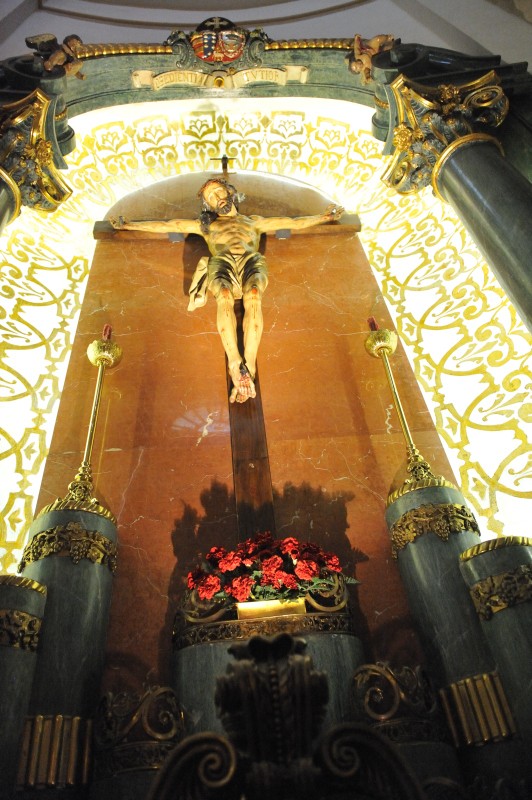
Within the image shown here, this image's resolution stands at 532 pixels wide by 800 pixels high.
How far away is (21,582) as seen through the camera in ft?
8.61

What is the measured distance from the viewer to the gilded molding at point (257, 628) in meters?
2.64

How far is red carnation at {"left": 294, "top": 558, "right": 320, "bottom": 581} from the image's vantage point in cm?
281

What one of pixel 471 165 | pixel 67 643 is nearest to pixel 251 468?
pixel 67 643

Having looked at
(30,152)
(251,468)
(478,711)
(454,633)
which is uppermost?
(30,152)

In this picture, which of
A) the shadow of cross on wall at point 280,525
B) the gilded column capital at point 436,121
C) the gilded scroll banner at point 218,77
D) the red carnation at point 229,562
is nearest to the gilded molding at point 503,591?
the shadow of cross on wall at point 280,525

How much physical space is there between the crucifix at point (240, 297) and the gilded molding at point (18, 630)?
1.32m

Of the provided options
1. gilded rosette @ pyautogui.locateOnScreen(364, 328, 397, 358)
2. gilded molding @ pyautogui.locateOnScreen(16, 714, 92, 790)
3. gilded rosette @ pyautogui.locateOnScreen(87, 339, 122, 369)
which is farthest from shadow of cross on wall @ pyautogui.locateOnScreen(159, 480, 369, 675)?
gilded rosette @ pyautogui.locateOnScreen(87, 339, 122, 369)

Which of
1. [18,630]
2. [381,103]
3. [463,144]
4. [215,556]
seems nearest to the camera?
[18,630]

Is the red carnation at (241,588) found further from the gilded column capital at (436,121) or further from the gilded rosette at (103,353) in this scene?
the gilded column capital at (436,121)

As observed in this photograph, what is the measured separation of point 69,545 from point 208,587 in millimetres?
755

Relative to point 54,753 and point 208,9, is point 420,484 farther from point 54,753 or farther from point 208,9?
point 208,9

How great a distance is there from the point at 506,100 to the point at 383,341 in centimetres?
203

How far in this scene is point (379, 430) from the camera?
4.11 metres

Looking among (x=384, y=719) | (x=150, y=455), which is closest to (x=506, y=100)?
(x=150, y=455)
